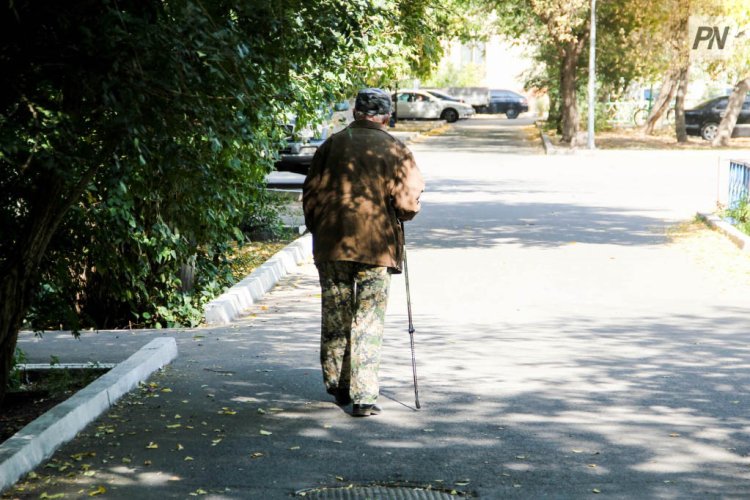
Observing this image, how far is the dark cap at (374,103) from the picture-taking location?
6734mm

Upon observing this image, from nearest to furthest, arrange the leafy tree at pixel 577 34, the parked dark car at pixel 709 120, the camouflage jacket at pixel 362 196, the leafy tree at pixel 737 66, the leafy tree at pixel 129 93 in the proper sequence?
the leafy tree at pixel 129 93
the camouflage jacket at pixel 362 196
the leafy tree at pixel 737 66
the leafy tree at pixel 577 34
the parked dark car at pixel 709 120

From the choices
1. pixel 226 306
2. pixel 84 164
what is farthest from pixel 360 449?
pixel 226 306

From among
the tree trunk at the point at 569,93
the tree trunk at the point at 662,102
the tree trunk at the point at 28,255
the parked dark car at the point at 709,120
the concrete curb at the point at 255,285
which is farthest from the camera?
the tree trunk at the point at 662,102

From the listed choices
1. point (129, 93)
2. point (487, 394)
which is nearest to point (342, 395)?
point (487, 394)

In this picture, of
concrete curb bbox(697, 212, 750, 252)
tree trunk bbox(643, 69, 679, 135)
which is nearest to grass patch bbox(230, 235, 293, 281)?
concrete curb bbox(697, 212, 750, 252)

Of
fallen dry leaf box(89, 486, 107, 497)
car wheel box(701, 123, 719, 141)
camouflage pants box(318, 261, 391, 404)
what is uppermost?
car wheel box(701, 123, 719, 141)

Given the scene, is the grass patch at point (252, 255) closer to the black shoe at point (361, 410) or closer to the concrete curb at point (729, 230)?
the concrete curb at point (729, 230)

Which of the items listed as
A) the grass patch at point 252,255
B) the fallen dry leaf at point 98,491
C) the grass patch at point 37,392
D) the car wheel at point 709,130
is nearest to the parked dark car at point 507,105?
the car wheel at point 709,130

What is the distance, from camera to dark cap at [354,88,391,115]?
673 cm

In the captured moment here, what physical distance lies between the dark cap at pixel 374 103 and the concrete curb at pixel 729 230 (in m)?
8.36

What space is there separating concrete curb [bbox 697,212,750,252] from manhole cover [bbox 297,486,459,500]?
9.61m

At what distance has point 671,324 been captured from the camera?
9805 millimetres

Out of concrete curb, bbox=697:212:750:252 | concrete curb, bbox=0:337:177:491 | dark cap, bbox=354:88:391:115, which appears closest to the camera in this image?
concrete curb, bbox=0:337:177:491

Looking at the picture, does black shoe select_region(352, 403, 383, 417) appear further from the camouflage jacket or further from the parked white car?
the parked white car
